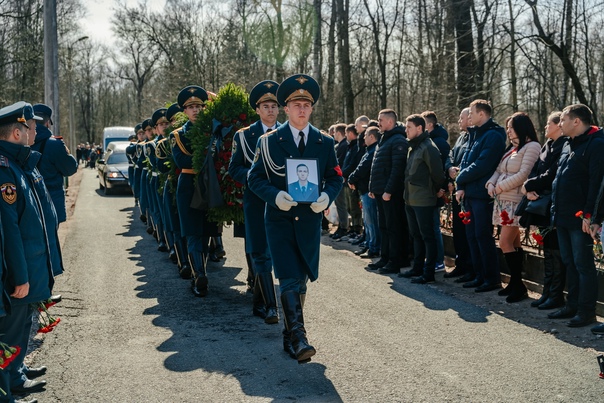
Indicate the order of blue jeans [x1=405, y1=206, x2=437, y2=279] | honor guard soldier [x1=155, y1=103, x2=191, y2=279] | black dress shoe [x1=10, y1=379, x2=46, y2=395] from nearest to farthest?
black dress shoe [x1=10, y1=379, x2=46, y2=395]
blue jeans [x1=405, y1=206, x2=437, y2=279]
honor guard soldier [x1=155, y1=103, x2=191, y2=279]

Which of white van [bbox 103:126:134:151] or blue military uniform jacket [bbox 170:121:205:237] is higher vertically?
white van [bbox 103:126:134:151]

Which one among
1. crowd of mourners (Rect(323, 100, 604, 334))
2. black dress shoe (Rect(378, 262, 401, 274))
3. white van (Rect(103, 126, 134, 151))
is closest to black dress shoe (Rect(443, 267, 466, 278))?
crowd of mourners (Rect(323, 100, 604, 334))

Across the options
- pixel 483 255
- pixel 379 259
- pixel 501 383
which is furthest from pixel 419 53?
pixel 501 383

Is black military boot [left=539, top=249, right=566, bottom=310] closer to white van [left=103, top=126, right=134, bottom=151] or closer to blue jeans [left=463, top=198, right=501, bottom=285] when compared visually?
blue jeans [left=463, top=198, right=501, bottom=285]

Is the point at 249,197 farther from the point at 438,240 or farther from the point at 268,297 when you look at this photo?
the point at 438,240

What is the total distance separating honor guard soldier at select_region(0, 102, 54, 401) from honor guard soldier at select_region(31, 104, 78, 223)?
3.70 m

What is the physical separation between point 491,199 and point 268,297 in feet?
10.5

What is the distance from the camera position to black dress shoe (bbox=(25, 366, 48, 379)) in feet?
17.5

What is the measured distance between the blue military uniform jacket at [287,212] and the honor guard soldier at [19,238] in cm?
186

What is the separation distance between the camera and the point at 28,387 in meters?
5.01

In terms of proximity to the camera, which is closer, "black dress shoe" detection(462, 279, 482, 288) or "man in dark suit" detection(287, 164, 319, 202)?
"man in dark suit" detection(287, 164, 319, 202)

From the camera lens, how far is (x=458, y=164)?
958 centimetres

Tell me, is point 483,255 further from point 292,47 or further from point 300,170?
point 292,47

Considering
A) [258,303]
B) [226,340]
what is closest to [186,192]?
[258,303]
